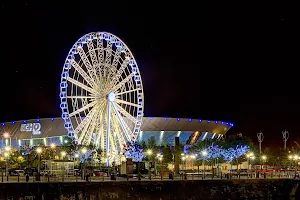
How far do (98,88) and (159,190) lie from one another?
923 inches

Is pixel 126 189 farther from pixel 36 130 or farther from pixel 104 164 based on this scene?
→ pixel 36 130

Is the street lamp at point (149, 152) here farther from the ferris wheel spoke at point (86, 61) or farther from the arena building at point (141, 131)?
the arena building at point (141, 131)

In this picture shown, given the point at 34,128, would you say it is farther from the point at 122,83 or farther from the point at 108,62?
the point at 108,62

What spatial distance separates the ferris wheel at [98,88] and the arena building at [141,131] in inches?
2440

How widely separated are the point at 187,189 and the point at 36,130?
9341 centimetres

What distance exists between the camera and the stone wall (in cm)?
5297

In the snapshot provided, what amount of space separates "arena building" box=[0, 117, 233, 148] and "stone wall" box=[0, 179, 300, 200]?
78161 millimetres

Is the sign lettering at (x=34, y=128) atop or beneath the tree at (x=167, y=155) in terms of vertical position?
atop

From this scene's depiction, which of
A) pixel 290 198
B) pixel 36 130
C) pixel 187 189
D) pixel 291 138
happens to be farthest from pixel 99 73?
pixel 291 138

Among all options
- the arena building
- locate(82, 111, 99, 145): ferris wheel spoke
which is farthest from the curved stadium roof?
→ locate(82, 111, 99, 145): ferris wheel spoke

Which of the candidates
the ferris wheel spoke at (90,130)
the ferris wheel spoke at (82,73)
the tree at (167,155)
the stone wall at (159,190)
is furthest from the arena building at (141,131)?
the stone wall at (159,190)

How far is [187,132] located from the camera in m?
150

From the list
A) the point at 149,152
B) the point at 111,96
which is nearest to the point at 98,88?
the point at 111,96

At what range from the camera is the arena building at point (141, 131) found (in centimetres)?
14450
